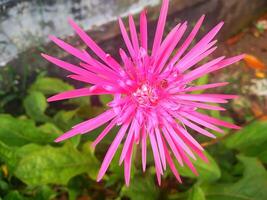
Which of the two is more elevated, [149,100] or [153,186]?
[149,100]

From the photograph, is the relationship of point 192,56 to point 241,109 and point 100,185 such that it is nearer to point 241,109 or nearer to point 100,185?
point 100,185

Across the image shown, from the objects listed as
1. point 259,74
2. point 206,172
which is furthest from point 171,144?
point 259,74

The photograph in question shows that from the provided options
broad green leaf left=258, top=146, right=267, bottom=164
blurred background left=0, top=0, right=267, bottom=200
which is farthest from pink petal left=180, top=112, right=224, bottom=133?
broad green leaf left=258, top=146, right=267, bottom=164

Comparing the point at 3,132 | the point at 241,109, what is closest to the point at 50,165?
the point at 3,132

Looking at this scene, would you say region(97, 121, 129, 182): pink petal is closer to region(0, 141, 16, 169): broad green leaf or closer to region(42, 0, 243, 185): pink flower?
region(42, 0, 243, 185): pink flower

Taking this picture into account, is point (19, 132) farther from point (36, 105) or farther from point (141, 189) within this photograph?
point (141, 189)

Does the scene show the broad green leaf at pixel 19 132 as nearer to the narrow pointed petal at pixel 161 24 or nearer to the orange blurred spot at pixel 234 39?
the narrow pointed petal at pixel 161 24

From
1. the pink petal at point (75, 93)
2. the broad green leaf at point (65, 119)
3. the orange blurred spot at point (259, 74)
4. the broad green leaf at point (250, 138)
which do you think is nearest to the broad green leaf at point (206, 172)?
the broad green leaf at point (250, 138)
